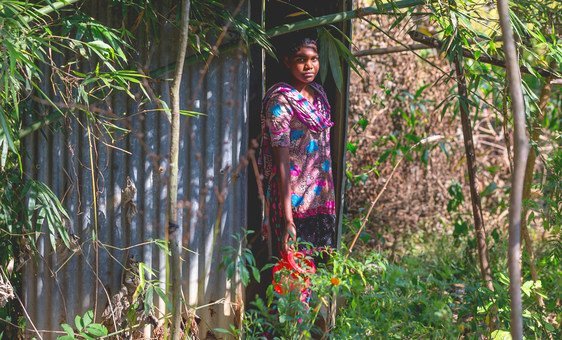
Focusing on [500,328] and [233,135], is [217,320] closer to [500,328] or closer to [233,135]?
[233,135]

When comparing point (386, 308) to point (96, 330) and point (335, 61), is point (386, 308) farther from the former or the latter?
point (96, 330)

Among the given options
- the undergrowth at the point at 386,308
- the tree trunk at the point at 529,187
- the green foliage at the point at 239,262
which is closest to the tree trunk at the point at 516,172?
the undergrowth at the point at 386,308

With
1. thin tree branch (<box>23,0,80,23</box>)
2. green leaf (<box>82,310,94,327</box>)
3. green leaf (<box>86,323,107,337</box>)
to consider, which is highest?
thin tree branch (<box>23,0,80,23</box>)

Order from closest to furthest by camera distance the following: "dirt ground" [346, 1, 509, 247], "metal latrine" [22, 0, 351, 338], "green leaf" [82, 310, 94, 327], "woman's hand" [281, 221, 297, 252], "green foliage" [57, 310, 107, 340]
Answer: "green foliage" [57, 310, 107, 340], "green leaf" [82, 310, 94, 327], "metal latrine" [22, 0, 351, 338], "woman's hand" [281, 221, 297, 252], "dirt ground" [346, 1, 509, 247]

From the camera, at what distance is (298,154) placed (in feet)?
14.4

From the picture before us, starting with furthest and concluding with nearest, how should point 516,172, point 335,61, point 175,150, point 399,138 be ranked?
point 399,138, point 335,61, point 175,150, point 516,172

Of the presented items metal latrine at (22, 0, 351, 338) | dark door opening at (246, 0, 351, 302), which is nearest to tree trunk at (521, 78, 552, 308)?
dark door opening at (246, 0, 351, 302)

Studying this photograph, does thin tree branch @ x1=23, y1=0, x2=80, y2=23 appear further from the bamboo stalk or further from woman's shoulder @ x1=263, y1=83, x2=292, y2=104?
woman's shoulder @ x1=263, y1=83, x2=292, y2=104

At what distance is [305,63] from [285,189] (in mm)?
626

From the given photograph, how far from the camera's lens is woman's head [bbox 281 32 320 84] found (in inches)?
171

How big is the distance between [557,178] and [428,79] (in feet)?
8.03

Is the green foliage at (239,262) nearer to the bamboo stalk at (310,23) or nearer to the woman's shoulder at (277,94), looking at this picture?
the woman's shoulder at (277,94)

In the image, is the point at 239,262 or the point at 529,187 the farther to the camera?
the point at 529,187

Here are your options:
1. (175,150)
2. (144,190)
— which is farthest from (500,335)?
(175,150)
